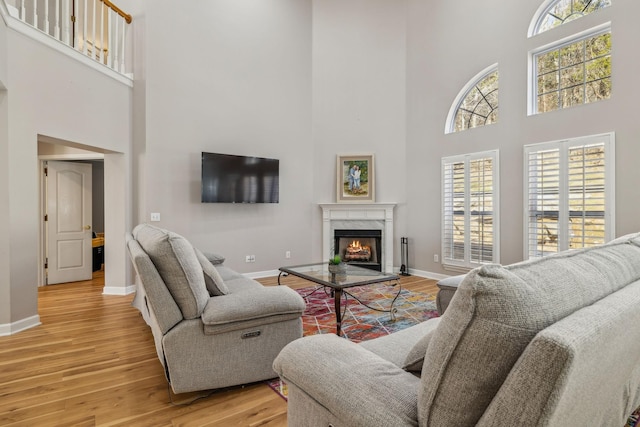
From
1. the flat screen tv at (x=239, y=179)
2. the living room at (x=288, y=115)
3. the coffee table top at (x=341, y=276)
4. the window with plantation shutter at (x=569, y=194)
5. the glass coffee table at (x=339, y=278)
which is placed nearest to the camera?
the glass coffee table at (x=339, y=278)

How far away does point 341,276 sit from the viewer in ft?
11.5

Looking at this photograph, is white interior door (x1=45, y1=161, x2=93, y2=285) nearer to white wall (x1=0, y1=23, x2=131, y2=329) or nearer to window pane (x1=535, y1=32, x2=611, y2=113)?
white wall (x1=0, y1=23, x2=131, y2=329)

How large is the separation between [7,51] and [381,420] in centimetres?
444

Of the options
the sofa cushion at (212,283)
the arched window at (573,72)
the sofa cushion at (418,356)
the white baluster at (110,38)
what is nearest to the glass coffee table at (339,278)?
the sofa cushion at (212,283)

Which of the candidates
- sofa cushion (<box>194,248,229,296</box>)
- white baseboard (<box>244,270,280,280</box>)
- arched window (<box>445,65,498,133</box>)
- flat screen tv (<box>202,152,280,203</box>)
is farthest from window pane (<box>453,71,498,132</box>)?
sofa cushion (<box>194,248,229,296</box>)

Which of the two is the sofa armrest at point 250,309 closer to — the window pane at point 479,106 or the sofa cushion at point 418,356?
the sofa cushion at point 418,356

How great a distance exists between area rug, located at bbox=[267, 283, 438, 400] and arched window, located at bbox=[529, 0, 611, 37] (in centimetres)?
385

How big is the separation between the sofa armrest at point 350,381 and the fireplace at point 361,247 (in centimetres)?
477

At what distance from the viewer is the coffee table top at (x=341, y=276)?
10.4ft

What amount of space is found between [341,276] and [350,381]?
7.89 ft

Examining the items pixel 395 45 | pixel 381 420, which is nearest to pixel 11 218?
pixel 381 420

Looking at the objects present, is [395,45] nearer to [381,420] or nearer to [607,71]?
[607,71]

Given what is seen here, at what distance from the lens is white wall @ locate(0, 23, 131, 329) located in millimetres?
3250

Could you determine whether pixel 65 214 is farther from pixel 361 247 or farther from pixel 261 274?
pixel 361 247
